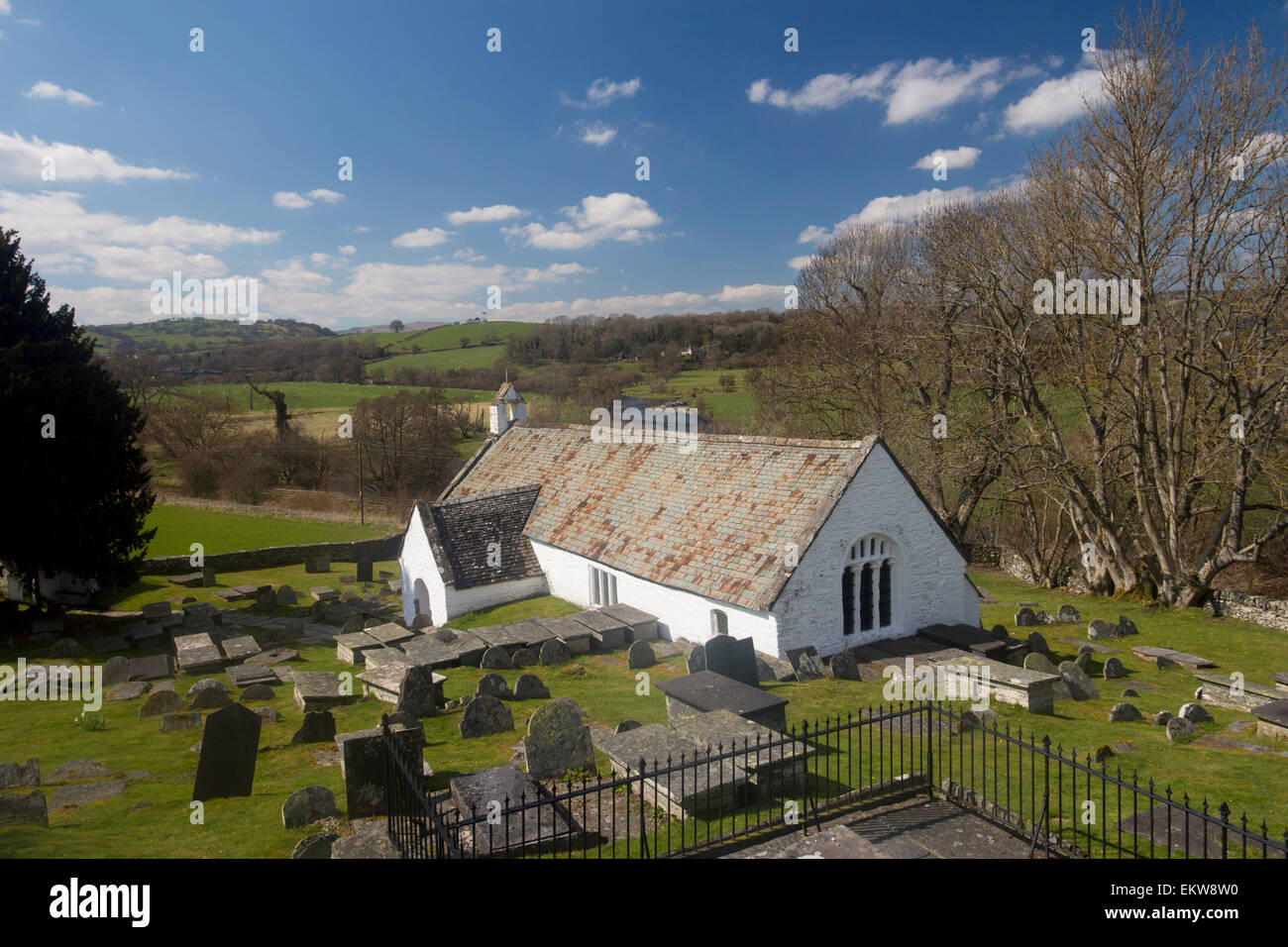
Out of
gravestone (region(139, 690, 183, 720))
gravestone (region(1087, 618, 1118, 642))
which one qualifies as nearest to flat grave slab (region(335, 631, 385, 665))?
gravestone (region(139, 690, 183, 720))

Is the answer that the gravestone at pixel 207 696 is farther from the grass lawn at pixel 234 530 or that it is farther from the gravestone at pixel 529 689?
Answer: the grass lawn at pixel 234 530

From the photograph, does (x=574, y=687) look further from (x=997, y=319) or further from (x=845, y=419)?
(x=845, y=419)

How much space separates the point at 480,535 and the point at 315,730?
12625 millimetres

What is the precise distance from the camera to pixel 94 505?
24625 millimetres

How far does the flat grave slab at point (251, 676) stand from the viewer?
1902 cm

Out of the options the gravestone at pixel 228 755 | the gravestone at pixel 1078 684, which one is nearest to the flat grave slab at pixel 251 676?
the gravestone at pixel 228 755

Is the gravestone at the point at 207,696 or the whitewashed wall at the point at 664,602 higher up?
the whitewashed wall at the point at 664,602

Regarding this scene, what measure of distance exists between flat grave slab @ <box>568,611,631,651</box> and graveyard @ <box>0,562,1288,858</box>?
0.20 ft

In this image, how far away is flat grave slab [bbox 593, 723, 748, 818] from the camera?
10461 millimetres

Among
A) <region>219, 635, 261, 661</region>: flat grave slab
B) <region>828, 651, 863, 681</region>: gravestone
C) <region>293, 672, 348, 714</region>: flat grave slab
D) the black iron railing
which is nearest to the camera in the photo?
the black iron railing

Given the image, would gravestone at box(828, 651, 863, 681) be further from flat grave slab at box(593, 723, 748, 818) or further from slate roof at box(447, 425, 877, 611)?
flat grave slab at box(593, 723, 748, 818)

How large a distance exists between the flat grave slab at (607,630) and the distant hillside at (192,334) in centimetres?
10053
